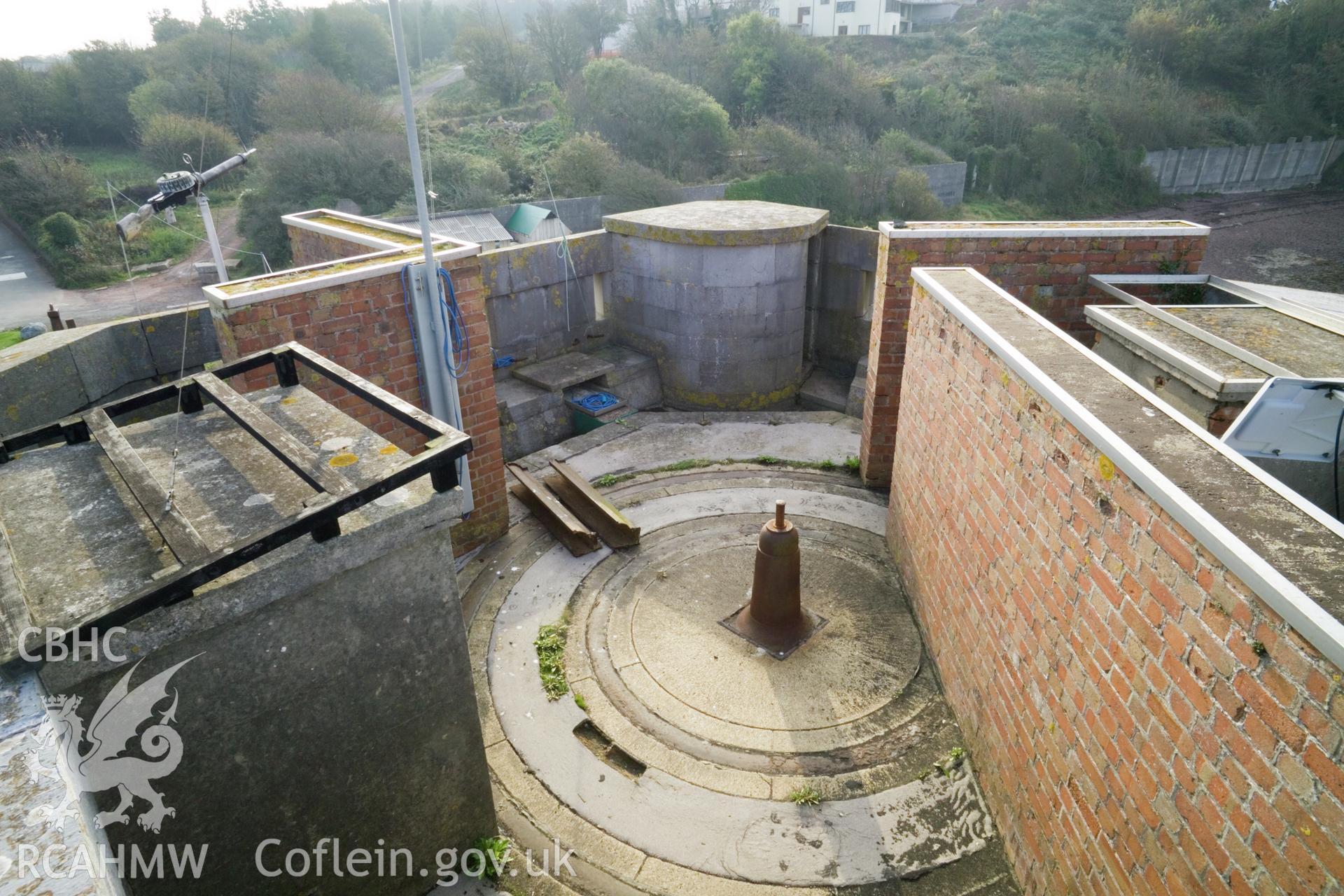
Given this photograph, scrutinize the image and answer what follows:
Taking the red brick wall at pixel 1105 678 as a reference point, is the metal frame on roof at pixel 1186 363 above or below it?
above

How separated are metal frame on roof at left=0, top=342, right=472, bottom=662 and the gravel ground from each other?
994 inches

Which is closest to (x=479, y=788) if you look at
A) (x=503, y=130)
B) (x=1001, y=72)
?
(x=503, y=130)

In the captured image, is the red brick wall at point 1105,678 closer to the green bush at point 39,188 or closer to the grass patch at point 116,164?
the green bush at point 39,188

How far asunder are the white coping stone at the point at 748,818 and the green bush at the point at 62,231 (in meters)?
24.7

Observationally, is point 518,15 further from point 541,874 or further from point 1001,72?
point 541,874

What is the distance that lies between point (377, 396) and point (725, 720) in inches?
108

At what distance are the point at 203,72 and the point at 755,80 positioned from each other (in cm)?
2126

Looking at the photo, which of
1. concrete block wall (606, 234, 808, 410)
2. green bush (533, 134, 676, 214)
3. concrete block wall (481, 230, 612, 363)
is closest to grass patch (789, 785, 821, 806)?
concrete block wall (606, 234, 808, 410)

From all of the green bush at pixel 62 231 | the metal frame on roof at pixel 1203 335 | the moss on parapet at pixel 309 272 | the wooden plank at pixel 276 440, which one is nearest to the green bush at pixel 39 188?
the green bush at pixel 62 231

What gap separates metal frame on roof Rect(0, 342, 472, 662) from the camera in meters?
2.36

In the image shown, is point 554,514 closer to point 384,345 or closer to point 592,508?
point 592,508

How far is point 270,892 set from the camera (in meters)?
3.00

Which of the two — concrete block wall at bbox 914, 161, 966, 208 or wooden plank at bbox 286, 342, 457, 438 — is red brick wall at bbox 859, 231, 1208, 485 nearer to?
wooden plank at bbox 286, 342, 457, 438

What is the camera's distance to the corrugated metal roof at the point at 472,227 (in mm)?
18953
